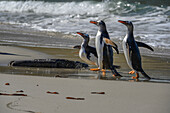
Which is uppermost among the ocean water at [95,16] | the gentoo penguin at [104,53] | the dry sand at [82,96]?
the ocean water at [95,16]

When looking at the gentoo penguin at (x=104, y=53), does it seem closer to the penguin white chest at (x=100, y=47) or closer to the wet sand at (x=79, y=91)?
the penguin white chest at (x=100, y=47)

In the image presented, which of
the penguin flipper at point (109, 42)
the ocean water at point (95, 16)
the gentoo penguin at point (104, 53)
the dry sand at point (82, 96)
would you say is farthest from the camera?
the ocean water at point (95, 16)

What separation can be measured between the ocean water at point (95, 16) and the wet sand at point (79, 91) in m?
6.95

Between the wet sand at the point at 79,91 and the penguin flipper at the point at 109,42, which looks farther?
the penguin flipper at the point at 109,42

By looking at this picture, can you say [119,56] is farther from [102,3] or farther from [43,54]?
[102,3]

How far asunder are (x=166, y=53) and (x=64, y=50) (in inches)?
119

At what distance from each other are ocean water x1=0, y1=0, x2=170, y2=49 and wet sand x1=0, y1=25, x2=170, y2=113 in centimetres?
695

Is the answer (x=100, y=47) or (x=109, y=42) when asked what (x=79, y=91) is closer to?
(x=109, y=42)

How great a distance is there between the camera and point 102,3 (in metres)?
31.0

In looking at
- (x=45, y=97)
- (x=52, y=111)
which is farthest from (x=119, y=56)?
(x=52, y=111)

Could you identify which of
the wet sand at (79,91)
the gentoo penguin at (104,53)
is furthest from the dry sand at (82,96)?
the gentoo penguin at (104,53)

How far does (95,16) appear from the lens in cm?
2620

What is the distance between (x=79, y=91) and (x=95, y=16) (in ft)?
69.3

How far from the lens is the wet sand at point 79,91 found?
14.4 ft
